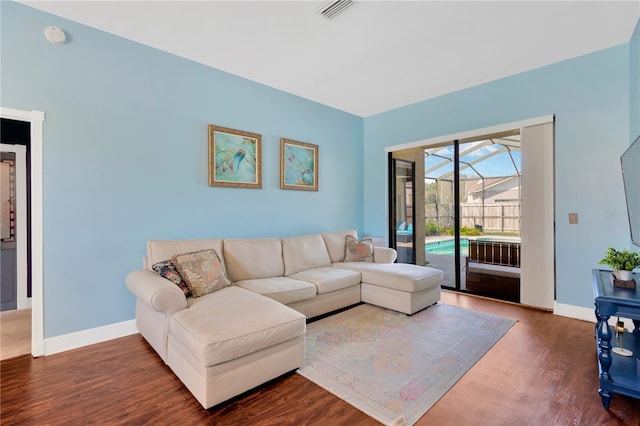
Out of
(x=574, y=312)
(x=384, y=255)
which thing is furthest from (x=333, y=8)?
(x=574, y=312)

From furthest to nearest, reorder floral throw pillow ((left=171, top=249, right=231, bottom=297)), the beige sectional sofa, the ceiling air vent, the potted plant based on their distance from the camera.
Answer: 1. floral throw pillow ((left=171, top=249, right=231, bottom=297))
2. the ceiling air vent
3. the potted plant
4. the beige sectional sofa

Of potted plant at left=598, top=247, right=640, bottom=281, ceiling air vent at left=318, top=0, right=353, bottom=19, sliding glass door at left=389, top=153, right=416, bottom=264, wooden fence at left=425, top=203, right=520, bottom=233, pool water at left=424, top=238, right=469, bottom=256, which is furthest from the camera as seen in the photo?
sliding glass door at left=389, top=153, right=416, bottom=264

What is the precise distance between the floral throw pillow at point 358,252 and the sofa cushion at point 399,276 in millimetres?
280

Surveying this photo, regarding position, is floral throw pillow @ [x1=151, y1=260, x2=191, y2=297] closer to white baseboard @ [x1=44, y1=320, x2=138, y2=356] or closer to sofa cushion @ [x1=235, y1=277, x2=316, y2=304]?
sofa cushion @ [x1=235, y1=277, x2=316, y2=304]

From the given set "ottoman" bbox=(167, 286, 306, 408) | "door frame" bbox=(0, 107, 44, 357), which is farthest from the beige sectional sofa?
"door frame" bbox=(0, 107, 44, 357)

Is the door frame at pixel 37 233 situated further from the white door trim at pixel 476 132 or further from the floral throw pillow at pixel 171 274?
the white door trim at pixel 476 132

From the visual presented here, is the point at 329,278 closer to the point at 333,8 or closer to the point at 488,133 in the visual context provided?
the point at 333,8

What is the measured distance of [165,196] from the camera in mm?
3127

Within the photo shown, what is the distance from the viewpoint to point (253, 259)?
335cm

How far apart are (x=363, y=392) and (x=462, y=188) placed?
11.1ft

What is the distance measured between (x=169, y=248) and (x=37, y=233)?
3.30 feet

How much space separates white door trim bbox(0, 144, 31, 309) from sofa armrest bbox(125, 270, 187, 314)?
97.3 inches

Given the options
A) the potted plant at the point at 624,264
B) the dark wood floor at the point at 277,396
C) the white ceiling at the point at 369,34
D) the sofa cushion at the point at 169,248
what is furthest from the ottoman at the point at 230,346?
the white ceiling at the point at 369,34

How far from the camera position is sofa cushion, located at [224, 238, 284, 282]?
321 centimetres
